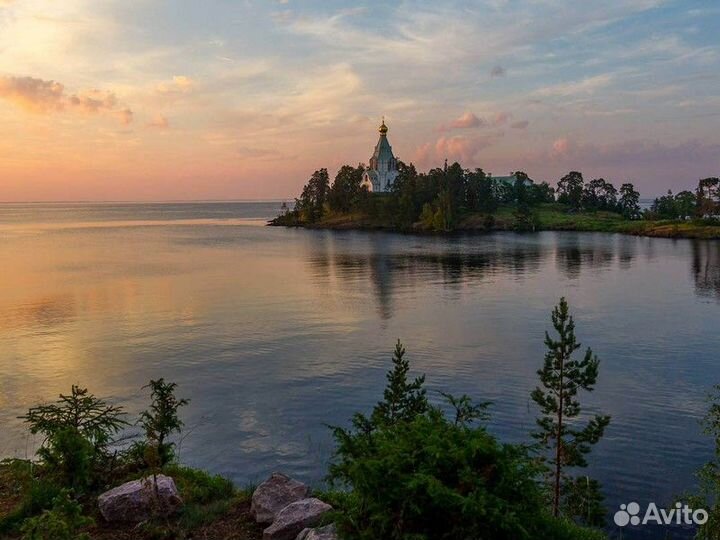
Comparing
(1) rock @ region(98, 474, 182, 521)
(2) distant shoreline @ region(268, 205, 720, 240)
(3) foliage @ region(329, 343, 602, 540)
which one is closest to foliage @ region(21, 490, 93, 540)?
(1) rock @ region(98, 474, 182, 521)

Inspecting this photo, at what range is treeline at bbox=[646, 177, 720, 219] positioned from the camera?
170m

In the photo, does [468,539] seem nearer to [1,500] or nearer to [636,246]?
[1,500]

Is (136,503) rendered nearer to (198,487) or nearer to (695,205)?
(198,487)

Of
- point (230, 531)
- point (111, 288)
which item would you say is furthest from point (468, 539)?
point (111, 288)

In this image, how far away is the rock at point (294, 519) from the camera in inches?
536

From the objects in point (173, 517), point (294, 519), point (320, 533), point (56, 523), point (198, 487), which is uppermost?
point (56, 523)

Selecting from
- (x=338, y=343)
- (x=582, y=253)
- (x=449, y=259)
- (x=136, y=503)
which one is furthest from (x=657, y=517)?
(x=582, y=253)

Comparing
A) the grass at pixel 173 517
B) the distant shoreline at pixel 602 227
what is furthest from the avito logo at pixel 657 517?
the distant shoreline at pixel 602 227

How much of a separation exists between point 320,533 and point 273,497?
324cm

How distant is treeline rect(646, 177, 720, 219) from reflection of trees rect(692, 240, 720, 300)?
106ft

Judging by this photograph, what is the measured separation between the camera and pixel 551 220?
19838cm

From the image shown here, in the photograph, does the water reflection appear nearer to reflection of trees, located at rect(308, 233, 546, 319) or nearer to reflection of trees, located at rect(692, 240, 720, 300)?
reflection of trees, located at rect(308, 233, 546, 319)

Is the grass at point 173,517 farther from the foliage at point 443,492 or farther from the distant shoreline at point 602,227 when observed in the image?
the distant shoreline at point 602,227

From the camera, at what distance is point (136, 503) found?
50.4ft
